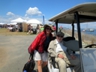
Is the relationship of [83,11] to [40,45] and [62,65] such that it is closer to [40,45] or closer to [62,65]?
[62,65]

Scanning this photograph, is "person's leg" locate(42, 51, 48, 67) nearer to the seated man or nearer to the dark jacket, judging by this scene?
the dark jacket

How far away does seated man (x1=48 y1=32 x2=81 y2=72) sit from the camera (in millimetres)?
3885

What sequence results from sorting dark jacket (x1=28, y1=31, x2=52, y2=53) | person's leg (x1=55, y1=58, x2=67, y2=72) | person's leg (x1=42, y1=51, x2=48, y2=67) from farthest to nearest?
person's leg (x1=42, y1=51, x2=48, y2=67), dark jacket (x1=28, y1=31, x2=52, y2=53), person's leg (x1=55, y1=58, x2=67, y2=72)

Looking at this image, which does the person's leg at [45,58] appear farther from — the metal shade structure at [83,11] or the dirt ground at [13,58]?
the metal shade structure at [83,11]

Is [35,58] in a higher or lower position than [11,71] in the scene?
higher

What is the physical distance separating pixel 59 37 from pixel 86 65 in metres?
1.63

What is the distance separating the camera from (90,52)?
324 cm

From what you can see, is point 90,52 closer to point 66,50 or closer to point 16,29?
point 66,50

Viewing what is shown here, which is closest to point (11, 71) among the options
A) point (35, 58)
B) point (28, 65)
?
point (28, 65)

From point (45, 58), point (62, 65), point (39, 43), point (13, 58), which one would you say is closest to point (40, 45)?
point (39, 43)

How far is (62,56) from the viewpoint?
14.0ft

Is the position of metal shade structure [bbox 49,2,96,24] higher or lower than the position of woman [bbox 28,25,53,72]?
higher

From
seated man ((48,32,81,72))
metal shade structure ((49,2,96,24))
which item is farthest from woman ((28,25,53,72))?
metal shade structure ((49,2,96,24))

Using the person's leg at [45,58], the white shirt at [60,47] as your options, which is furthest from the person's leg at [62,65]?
the person's leg at [45,58]
